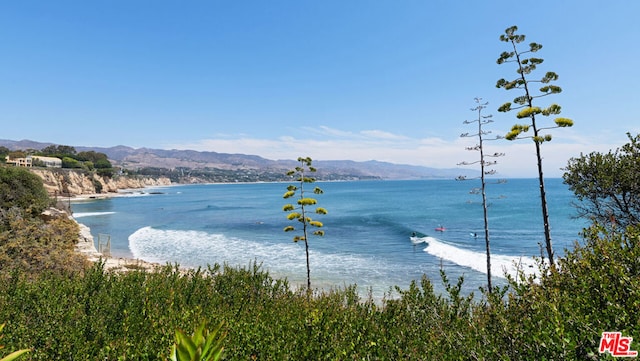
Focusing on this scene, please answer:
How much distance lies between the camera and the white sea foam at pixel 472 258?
26.2 meters

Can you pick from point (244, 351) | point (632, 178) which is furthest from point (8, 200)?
point (632, 178)

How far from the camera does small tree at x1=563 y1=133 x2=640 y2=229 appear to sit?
11.8m

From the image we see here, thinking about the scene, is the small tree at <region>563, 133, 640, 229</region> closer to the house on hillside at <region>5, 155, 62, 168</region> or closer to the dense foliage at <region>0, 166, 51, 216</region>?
the dense foliage at <region>0, 166, 51, 216</region>

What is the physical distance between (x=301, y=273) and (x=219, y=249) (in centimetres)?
1365

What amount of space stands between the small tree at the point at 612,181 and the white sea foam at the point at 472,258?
11.2 meters

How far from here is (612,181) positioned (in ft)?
Answer: 40.0

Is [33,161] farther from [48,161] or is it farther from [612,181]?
[612,181]

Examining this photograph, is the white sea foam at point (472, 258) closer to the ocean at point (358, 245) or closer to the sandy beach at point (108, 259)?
the ocean at point (358, 245)

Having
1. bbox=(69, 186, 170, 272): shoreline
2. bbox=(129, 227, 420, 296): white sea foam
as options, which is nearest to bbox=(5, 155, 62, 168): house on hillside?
bbox=(129, 227, 420, 296): white sea foam

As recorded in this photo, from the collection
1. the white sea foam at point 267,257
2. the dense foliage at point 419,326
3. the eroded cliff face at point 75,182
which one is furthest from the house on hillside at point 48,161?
the dense foliage at point 419,326

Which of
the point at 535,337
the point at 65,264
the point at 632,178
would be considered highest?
the point at 632,178

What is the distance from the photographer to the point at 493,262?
1107 inches

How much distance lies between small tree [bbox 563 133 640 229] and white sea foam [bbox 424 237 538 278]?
36.9 feet

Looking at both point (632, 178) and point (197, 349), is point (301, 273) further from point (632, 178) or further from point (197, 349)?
point (197, 349)
